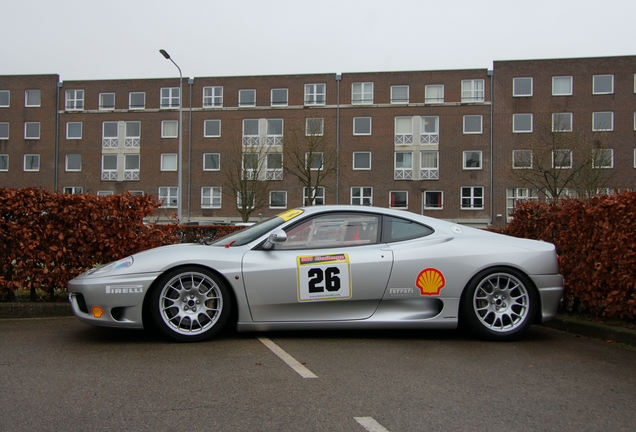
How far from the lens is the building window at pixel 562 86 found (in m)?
45.4

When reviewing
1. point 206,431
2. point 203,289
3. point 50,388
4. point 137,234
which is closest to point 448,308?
point 203,289

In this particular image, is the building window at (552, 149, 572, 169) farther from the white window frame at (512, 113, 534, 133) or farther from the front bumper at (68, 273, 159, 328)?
the front bumper at (68, 273, 159, 328)

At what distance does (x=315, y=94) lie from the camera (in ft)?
159

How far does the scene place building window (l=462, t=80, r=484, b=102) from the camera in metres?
46.3

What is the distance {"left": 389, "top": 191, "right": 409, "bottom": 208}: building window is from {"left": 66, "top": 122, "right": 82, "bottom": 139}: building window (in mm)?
29323

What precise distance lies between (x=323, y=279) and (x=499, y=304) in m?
1.86

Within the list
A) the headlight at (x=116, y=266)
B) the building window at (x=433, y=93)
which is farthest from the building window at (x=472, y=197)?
the headlight at (x=116, y=266)

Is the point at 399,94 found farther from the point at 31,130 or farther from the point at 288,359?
the point at 288,359

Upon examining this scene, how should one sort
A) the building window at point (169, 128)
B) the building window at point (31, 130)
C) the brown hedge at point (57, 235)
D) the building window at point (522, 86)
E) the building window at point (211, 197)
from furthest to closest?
the building window at point (31, 130) < the building window at point (169, 128) < the building window at point (211, 197) < the building window at point (522, 86) < the brown hedge at point (57, 235)

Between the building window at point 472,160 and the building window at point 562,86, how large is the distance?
26.0ft

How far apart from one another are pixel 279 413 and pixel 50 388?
1.69m

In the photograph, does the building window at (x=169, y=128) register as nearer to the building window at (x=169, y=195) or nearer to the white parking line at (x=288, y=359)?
the building window at (x=169, y=195)

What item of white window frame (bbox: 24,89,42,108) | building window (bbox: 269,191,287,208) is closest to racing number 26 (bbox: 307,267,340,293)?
building window (bbox: 269,191,287,208)

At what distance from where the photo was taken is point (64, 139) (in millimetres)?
50719
